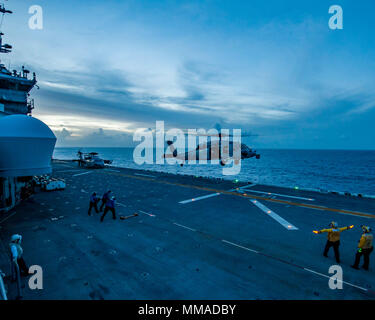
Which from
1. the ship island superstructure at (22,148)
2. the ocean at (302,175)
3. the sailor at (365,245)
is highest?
the ship island superstructure at (22,148)

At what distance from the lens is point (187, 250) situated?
896 centimetres

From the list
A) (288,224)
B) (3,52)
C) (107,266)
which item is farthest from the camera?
(3,52)

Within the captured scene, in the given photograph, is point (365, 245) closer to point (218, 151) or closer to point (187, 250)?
point (187, 250)

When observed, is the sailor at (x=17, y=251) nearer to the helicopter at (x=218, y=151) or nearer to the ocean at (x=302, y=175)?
the helicopter at (x=218, y=151)

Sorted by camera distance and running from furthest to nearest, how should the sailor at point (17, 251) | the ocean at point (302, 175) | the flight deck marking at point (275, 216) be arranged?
the ocean at point (302, 175) → the flight deck marking at point (275, 216) → the sailor at point (17, 251)

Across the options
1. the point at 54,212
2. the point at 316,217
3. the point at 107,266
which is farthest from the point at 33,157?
the point at 316,217

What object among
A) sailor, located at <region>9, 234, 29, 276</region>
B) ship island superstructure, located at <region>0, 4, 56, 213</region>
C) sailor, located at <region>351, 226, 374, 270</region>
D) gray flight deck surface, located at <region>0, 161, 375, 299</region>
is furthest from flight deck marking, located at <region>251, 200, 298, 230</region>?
ship island superstructure, located at <region>0, 4, 56, 213</region>

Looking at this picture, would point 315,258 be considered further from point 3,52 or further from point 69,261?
point 3,52

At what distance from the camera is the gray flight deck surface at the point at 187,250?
20.7 ft

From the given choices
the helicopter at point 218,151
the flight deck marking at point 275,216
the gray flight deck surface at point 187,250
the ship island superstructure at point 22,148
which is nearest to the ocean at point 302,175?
the helicopter at point 218,151

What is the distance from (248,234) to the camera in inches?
429
